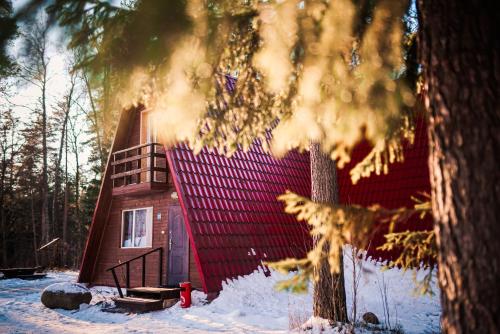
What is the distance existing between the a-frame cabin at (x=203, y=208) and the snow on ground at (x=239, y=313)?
0.63 meters

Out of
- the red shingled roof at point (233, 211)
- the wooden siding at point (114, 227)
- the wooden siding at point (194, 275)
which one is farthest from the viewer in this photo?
the wooden siding at point (114, 227)

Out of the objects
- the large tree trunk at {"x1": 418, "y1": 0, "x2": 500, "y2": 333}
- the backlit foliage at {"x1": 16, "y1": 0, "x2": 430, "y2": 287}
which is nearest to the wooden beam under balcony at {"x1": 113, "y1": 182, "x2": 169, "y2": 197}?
the backlit foliage at {"x1": 16, "y1": 0, "x2": 430, "y2": 287}

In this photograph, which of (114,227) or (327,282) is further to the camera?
(114,227)

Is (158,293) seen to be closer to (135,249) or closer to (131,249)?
(135,249)

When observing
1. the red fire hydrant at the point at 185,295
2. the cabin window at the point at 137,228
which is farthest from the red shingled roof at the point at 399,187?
the cabin window at the point at 137,228

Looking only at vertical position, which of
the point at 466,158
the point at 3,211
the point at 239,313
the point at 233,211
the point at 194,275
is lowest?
the point at 239,313

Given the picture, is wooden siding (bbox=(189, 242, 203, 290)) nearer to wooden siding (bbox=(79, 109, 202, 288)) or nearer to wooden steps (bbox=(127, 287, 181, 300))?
wooden steps (bbox=(127, 287, 181, 300))

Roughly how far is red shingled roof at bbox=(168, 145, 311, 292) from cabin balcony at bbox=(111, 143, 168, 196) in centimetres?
129

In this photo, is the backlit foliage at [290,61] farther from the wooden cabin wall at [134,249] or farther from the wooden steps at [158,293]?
the wooden cabin wall at [134,249]

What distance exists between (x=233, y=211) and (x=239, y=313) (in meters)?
3.33

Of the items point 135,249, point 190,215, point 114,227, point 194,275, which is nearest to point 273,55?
point 190,215

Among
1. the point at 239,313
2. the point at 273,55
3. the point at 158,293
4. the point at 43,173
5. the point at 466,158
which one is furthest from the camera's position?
the point at 43,173

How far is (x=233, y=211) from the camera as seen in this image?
12047 millimetres

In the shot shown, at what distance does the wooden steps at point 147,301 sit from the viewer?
412 inches
